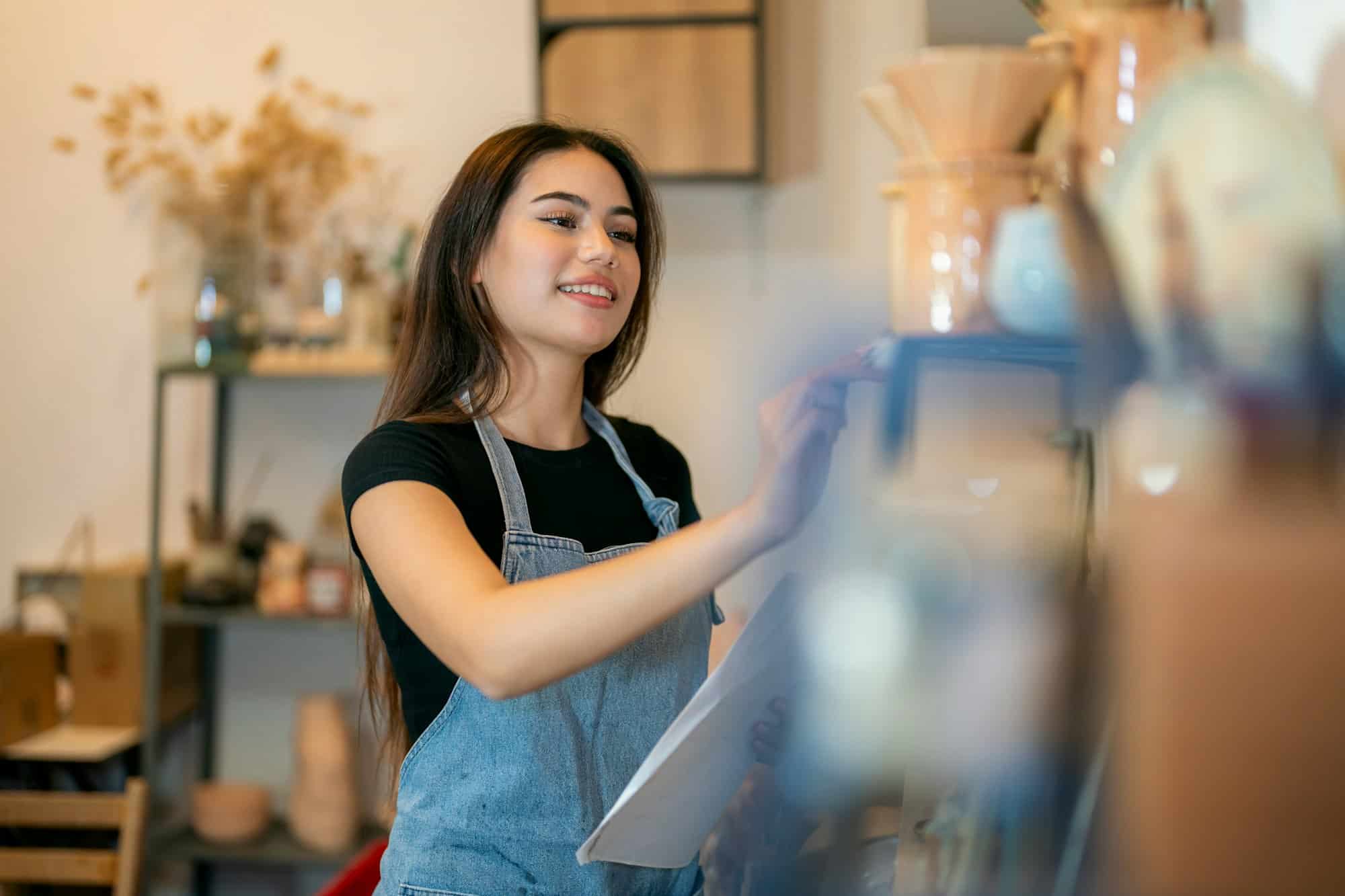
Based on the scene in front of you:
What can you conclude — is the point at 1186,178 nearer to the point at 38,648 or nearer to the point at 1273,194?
the point at 1273,194

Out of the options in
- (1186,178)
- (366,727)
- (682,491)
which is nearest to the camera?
(1186,178)

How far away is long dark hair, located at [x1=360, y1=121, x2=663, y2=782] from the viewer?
4.62 ft

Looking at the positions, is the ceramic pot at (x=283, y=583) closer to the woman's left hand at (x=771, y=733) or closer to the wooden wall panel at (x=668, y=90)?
the wooden wall panel at (x=668, y=90)

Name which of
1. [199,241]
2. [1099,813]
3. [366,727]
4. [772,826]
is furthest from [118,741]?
[1099,813]

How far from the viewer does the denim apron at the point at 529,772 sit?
4.02 ft

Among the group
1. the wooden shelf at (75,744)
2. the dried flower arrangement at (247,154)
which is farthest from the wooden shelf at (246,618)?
the dried flower arrangement at (247,154)

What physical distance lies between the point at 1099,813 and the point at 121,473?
316cm

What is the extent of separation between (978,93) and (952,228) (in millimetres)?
95

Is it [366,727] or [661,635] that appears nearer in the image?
[661,635]

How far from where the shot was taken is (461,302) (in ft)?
4.73

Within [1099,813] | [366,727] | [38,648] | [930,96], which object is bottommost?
[366,727]

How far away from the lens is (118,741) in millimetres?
2805

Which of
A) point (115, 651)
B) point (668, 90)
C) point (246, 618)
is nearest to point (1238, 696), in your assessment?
point (668, 90)

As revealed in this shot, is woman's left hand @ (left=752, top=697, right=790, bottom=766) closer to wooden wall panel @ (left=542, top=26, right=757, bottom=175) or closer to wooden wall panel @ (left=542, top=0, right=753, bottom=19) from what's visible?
wooden wall panel @ (left=542, top=26, right=757, bottom=175)
